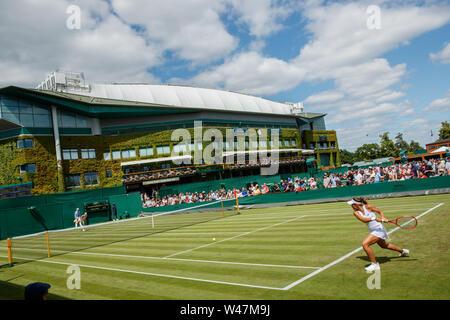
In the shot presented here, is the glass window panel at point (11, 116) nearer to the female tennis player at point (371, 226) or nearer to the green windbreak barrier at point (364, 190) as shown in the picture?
the green windbreak barrier at point (364, 190)

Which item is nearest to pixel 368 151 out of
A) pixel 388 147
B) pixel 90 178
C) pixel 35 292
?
pixel 388 147

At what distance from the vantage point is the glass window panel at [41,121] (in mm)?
42906

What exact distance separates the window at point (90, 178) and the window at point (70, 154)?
2.92 metres

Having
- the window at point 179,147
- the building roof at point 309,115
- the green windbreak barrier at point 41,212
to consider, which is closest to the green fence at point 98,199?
the green windbreak barrier at point 41,212

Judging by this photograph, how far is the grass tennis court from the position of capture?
6652 mm

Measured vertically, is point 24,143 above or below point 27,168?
above

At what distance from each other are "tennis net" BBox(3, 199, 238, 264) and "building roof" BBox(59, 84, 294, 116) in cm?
2811

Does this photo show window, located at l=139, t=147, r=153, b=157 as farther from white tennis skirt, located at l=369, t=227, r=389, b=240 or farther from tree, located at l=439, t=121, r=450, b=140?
tree, located at l=439, t=121, r=450, b=140

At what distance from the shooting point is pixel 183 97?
64.0m

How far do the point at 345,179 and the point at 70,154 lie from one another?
122ft

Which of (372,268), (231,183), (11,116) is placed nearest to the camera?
(372,268)

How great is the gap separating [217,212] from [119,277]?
729 inches

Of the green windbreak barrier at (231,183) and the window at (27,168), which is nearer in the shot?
the green windbreak barrier at (231,183)

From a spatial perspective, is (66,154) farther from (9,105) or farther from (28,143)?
(9,105)
